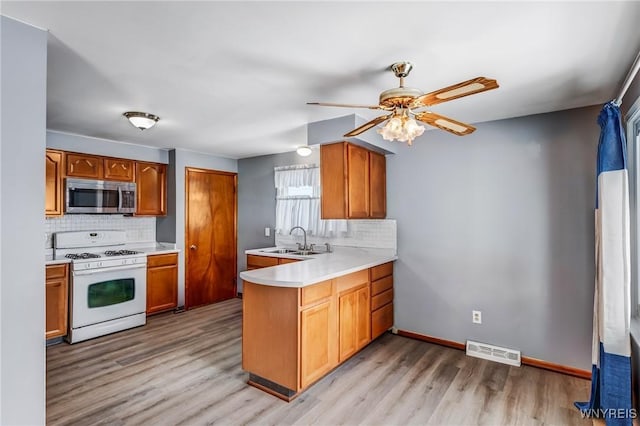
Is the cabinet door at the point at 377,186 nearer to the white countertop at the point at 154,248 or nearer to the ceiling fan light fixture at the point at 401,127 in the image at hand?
the ceiling fan light fixture at the point at 401,127

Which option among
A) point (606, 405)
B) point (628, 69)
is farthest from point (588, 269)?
point (628, 69)

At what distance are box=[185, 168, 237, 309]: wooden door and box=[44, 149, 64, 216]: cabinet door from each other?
59.1 inches

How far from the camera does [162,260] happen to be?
4613 millimetres

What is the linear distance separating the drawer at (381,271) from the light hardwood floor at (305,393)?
73 centimetres

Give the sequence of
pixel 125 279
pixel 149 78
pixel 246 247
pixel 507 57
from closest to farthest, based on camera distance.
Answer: pixel 507 57 → pixel 149 78 → pixel 125 279 → pixel 246 247

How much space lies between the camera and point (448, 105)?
293 cm

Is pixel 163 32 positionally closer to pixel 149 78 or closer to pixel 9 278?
pixel 149 78

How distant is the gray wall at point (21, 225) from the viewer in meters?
1.54

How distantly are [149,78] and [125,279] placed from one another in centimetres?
273

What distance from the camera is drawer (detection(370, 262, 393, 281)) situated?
3572mm

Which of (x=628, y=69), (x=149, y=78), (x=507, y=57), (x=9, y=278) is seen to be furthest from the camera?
(x=149, y=78)

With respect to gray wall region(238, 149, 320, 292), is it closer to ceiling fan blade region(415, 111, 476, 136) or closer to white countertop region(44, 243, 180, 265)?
white countertop region(44, 243, 180, 265)

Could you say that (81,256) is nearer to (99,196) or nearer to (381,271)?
(99,196)

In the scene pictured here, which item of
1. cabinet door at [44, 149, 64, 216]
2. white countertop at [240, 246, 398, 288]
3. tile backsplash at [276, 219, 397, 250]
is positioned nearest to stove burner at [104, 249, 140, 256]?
cabinet door at [44, 149, 64, 216]
